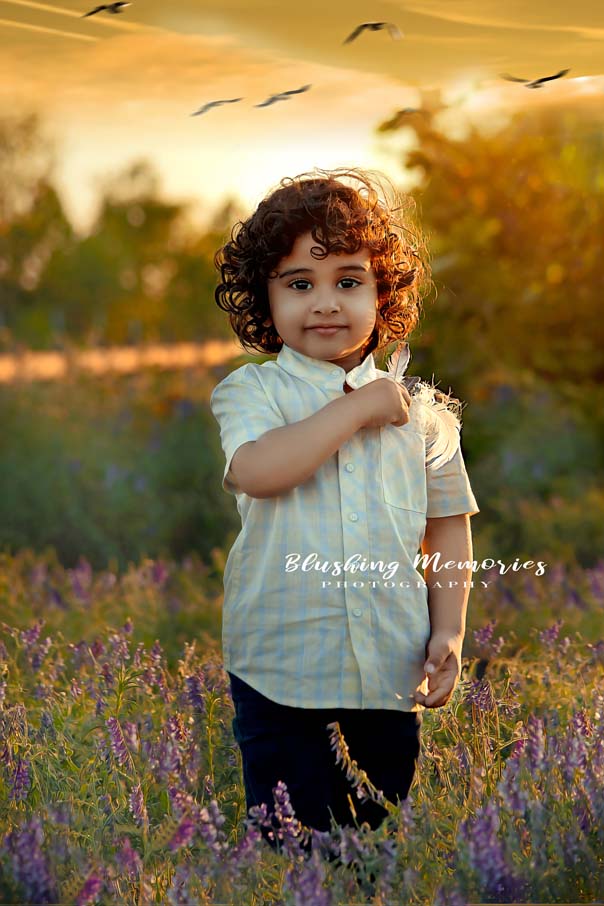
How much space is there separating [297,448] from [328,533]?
195mm

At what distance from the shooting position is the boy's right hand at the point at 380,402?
199 cm

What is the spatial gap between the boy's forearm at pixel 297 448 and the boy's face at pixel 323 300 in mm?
162

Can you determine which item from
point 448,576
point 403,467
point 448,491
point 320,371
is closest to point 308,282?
point 320,371

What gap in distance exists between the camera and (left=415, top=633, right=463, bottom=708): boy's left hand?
83.1 inches

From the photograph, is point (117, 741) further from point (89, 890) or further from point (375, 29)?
point (375, 29)

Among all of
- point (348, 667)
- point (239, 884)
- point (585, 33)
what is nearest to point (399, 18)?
point (585, 33)

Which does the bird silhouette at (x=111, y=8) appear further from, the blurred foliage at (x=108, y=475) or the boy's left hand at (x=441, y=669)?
the blurred foliage at (x=108, y=475)

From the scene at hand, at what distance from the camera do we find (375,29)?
2.47 metres

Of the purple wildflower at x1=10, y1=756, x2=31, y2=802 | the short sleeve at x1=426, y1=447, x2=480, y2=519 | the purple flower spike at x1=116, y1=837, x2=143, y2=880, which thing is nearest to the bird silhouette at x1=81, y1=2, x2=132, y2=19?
the short sleeve at x1=426, y1=447, x2=480, y2=519

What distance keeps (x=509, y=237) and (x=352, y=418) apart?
407 centimetres

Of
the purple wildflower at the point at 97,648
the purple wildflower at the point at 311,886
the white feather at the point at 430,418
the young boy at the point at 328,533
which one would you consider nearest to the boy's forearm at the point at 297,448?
the young boy at the point at 328,533

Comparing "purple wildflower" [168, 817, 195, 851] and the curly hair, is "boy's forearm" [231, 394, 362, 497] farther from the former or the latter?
"purple wildflower" [168, 817, 195, 851]

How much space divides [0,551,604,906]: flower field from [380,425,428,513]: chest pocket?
0.44 meters

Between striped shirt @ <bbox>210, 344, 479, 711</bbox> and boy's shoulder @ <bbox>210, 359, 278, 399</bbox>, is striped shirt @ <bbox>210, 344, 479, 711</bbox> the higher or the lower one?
the lower one
